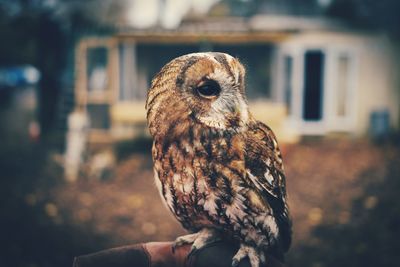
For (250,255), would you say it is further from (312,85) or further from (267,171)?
(312,85)

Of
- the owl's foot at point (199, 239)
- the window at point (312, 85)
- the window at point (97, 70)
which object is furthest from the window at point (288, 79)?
the owl's foot at point (199, 239)

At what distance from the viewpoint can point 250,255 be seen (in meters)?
2.05

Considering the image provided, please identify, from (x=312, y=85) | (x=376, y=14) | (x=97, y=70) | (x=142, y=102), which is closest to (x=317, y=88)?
(x=312, y=85)

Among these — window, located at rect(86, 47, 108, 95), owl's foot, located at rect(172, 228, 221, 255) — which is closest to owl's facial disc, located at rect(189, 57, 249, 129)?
owl's foot, located at rect(172, 228, 221, 255)

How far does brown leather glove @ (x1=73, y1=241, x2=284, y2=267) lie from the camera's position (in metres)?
1.80

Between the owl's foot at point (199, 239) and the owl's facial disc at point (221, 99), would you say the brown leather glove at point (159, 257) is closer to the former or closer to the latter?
the owl's foot at point (199, 239)

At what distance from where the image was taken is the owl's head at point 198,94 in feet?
5.84

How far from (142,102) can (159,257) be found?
9022 mm

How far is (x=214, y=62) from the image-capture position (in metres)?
1.75

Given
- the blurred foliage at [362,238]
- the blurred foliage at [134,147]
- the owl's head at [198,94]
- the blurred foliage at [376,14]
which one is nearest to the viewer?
the owl's head at [198,94]

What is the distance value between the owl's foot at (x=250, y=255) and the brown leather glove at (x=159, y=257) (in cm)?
2

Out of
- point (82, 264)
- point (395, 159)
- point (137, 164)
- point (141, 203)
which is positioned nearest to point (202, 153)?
point (82, 264)

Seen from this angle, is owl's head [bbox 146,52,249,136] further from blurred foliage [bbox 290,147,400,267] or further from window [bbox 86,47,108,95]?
window [bbox 86,47,108,95]

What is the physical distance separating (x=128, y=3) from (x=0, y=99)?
10.3 metres
